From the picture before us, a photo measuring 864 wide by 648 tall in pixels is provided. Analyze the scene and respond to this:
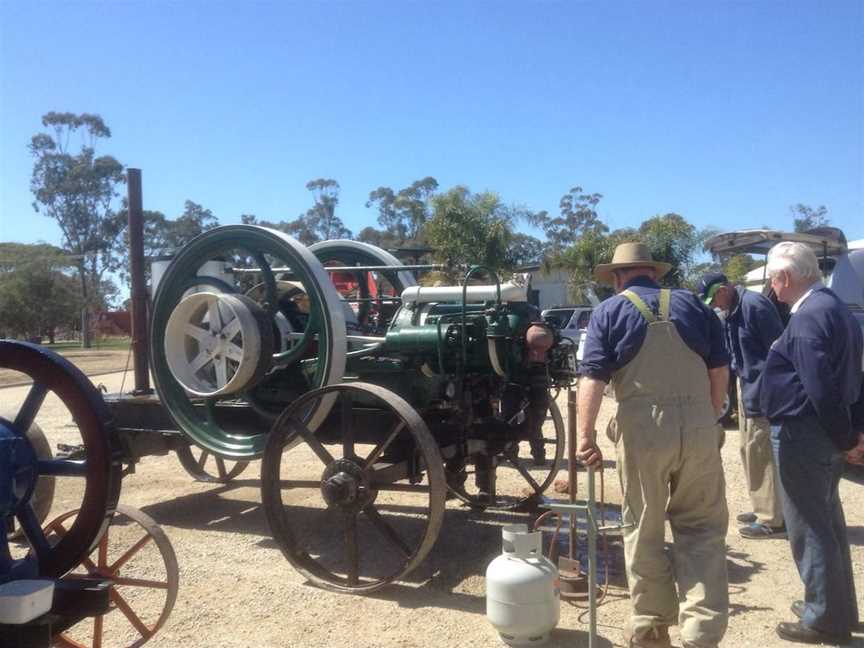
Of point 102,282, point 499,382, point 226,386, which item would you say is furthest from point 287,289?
point 102,282

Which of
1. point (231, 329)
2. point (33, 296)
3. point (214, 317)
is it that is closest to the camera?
point (231, 329)

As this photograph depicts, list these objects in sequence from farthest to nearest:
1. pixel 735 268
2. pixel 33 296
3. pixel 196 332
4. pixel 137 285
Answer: pixel 33 296 → pixel 735 268 → pixel 137 285 → pixel 196 332

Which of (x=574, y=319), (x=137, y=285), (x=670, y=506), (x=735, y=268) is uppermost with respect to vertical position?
(x=735, y=268)

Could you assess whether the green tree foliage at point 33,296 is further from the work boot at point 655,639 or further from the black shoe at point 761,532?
the work boot at point 655,639

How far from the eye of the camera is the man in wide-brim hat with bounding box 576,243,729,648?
3291 mm

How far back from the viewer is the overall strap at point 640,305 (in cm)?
338

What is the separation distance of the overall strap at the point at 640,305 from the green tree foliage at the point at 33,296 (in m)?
43.5

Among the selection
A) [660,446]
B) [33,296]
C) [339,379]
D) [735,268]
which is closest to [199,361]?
[339,379]

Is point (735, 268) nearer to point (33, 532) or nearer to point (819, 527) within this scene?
point (819, 527)

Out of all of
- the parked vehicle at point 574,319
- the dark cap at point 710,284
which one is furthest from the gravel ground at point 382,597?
the parked vehicle at point 574,319

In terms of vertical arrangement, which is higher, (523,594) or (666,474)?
(666,474)

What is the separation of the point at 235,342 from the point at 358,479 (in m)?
1.35

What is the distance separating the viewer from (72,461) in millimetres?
2629

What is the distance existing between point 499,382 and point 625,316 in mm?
2075
